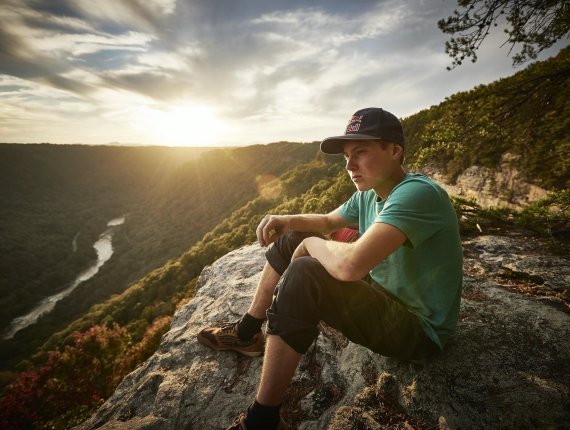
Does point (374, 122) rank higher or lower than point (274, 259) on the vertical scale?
higher

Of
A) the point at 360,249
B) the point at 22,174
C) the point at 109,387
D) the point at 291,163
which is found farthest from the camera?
the point at 22,174

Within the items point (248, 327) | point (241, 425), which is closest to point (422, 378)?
point (241, 425)

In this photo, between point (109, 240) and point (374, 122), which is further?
point (109, 240)

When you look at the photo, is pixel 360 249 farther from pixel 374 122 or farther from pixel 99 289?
pixel 99 289

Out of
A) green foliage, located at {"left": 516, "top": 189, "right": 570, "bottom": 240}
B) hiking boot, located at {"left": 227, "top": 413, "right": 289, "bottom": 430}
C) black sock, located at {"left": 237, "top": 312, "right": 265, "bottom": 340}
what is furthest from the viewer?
green foliage, located at {"left": 516, "top": 189, "right": 570, "bottom": 240}

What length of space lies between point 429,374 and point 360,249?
128 cm

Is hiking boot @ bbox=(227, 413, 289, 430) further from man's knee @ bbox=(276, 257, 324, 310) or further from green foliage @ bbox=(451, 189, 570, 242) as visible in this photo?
green foliage @ bbox=(451, 189, 570, 242)

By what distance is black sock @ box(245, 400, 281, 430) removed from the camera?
1.78m

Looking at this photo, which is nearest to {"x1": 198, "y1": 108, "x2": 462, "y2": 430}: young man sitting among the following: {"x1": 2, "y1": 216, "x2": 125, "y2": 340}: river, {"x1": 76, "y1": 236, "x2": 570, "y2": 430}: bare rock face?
{"x1": 76, "y1": 236, "x2": 570, "y2": 430}: bare rock face

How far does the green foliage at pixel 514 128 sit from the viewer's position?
4.39 meters

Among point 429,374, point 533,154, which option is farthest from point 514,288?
point 533,154

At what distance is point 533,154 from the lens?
6922mm

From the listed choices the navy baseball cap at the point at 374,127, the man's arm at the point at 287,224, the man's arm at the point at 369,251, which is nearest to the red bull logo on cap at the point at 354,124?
the navy baseball cap at the point at 374,127

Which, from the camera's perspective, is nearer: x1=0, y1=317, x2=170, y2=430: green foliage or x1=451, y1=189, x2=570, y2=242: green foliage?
x1=451, y1=189, x2=570, y2=242: green foliage
